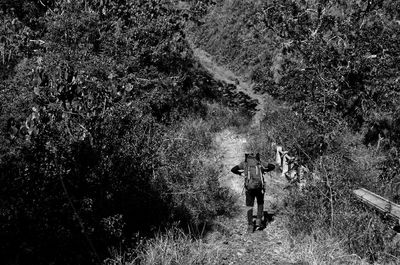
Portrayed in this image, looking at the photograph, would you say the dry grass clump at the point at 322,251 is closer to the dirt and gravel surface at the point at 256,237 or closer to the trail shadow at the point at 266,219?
the dirt and gravel surface at the point at 256,237

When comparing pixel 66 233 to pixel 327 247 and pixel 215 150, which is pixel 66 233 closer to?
pixel 327 247

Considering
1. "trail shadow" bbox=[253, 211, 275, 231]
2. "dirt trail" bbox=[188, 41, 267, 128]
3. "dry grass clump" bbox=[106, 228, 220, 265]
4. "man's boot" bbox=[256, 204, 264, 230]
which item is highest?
"dirt trail" bbox=[188, 41, 267, 128]

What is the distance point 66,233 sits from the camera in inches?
280

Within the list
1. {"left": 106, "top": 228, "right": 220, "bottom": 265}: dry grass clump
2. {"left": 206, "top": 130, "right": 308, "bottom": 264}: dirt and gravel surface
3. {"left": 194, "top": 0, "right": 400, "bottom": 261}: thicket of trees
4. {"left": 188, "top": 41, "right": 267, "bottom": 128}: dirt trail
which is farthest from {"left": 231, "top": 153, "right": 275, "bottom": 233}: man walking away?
{"left": 188, "top": 41, "right": 267, "bottom": 128}: dirt trail

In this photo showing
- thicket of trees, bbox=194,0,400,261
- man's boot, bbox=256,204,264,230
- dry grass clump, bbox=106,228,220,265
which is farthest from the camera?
man's boot, bbox=256,204,264,230

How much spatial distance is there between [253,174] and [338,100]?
6.74 m

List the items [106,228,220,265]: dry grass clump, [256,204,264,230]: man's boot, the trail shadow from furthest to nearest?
the trail shadow, [256,204,264,230]: man's boot, [106,228,220,265]: dry grass clump

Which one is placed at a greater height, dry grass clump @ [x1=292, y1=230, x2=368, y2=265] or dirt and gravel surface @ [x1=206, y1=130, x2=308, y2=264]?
dry grass clump @ [x1=292, y1=230, x2=368, y2=265]

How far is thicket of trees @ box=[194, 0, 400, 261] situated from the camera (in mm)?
9227

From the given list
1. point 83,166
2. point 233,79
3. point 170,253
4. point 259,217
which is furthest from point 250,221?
point 233,79

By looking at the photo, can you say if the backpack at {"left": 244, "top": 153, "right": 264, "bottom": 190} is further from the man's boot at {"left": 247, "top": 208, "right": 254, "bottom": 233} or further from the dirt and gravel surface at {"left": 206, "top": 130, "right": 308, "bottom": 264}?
the dirt and gravel surface at {"left": 206, "top": 130, "right": 308, "bottom": 264}

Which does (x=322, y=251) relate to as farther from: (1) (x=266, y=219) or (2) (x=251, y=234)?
(1) (x=266, y=219)

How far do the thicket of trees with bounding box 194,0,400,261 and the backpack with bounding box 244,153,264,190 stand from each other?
1.09m

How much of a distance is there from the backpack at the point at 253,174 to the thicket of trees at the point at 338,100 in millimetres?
1086
